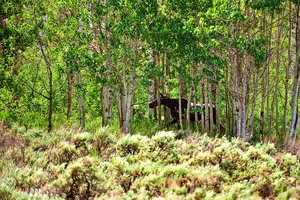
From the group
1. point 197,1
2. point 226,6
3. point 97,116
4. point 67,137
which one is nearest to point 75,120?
point 97,116

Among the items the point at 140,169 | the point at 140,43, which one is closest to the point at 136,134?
the point at 140,43

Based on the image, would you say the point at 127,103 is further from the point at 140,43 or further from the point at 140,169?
the point at 140,169

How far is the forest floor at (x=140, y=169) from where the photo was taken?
272 inches

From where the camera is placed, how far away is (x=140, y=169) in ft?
26.1

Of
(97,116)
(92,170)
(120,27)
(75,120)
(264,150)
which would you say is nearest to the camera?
(92,170)

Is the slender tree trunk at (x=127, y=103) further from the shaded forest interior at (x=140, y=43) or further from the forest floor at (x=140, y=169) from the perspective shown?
the forest floor at (x=140, y=169)

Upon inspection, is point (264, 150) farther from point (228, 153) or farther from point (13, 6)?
point (13, 6)

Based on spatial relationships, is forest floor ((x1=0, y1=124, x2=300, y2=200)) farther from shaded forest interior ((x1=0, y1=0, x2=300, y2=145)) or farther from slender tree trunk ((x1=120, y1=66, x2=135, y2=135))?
shaded forest interior ((x1=0, y1=0, x2=300, y2=145))

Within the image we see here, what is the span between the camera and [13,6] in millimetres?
11023

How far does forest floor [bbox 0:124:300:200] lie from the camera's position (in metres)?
6.90

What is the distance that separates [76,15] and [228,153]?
8.32m

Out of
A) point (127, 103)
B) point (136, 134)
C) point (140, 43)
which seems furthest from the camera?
point (140, 43)

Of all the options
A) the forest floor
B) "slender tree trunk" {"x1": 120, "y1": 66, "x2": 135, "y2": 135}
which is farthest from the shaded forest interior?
the forest floor

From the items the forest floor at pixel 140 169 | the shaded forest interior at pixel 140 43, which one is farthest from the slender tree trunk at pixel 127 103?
the forest floor at pixel 140 169
